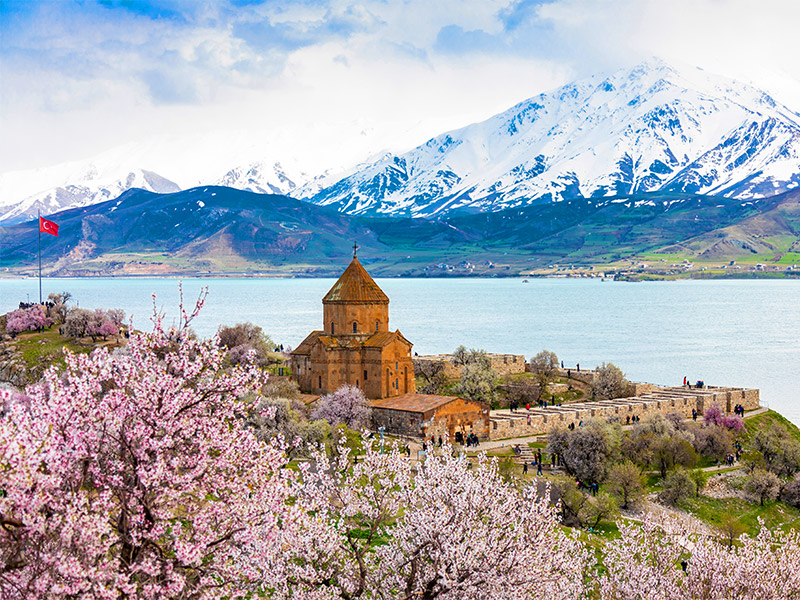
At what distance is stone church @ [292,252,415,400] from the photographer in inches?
2127

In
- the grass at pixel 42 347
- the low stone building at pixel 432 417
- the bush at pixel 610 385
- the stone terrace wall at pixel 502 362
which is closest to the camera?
the low stone building at pixel 432 417

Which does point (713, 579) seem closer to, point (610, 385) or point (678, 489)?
point (678, 489)

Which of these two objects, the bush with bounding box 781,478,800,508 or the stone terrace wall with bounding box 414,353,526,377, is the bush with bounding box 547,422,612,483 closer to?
the bush with bounding box 781,478,800,508

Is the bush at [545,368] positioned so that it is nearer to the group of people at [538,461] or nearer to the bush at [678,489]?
the group of people at [538,461]

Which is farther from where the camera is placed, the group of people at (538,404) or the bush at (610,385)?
the bush at (610,385)

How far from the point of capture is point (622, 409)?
56.1m

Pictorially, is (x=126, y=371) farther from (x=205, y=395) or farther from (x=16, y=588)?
(x=16, y=588)

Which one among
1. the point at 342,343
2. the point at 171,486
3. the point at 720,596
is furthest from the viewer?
the point at 342,343

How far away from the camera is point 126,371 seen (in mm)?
13648

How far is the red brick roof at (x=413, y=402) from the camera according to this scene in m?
49.8

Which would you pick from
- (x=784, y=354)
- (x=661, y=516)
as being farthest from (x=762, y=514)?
(x=784, y=354)

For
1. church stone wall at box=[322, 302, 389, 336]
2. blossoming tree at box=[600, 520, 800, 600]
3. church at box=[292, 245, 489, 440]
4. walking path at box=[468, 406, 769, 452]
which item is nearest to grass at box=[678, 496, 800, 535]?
walking path at box=[468, 406, 769, 452]

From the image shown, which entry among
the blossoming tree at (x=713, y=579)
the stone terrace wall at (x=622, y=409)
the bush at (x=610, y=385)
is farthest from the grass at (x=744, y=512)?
the blossoming tree at (x=713, y=579)

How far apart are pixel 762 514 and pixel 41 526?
39421 millimetres
